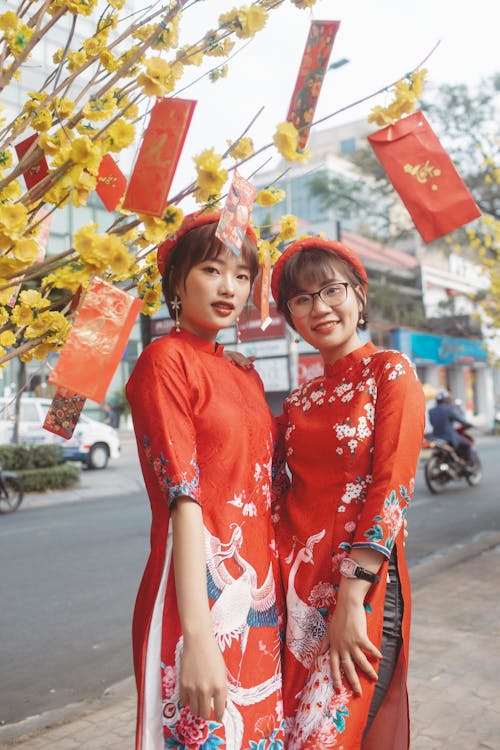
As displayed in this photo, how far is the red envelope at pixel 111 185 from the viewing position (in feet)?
5.43

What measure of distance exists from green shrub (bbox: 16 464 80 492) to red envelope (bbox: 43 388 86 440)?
10.7 m

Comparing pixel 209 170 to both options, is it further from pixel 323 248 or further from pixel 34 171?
pixel 34 171

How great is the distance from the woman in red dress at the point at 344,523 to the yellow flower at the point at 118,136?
0.60 metres

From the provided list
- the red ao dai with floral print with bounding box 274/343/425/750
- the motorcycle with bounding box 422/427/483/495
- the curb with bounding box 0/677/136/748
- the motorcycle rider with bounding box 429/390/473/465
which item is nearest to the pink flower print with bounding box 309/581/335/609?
the red ao dai with floral print with bounding box 274/343/425/750

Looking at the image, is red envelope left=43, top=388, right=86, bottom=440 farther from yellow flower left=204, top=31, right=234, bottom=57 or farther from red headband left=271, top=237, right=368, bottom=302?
yellow flower left=204, top=31, right=234, bottom=57

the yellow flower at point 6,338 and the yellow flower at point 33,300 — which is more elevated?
the yellow flower at point 33,300

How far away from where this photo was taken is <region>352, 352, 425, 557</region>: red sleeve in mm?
1479

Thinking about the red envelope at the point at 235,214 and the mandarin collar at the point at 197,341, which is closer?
the red envelope at the point at 235,214

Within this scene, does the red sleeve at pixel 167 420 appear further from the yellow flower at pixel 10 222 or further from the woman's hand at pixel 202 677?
the yellow flower at pixel 10 222

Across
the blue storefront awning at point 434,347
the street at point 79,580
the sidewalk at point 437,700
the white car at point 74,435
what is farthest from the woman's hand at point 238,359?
the blue storefront awning at point 434,347

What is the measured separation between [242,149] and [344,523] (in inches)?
33.4

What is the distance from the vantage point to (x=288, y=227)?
1887mm

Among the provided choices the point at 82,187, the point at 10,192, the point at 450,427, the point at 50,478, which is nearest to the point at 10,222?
the point at 82,187

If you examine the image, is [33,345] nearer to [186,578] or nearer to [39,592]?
[186,578]
